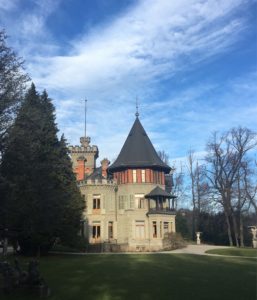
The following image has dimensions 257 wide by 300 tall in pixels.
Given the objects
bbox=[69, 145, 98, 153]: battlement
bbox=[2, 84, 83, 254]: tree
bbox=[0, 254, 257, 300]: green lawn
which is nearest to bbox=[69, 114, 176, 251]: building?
bbox=[69, 145, 98, 153]: battlement

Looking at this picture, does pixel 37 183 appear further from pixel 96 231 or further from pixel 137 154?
pixel 137 154

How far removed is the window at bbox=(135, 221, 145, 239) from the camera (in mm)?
38938

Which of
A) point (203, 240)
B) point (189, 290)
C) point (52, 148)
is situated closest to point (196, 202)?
point (203, 240)

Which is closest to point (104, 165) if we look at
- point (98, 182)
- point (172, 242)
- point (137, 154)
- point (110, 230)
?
point (98, 182)

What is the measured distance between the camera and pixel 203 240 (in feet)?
154

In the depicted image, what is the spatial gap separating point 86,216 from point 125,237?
4.59 metres

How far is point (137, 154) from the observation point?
4147 cm

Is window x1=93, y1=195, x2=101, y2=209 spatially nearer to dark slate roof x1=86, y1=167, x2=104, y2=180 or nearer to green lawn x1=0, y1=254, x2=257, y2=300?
dark slate roof x1=86, y1=167, x2=104, y2=180

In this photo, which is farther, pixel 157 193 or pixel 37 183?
pixel 157 193

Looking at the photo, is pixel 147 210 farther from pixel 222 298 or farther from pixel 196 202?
pixel 222 298

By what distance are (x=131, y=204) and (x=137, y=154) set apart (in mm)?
5421

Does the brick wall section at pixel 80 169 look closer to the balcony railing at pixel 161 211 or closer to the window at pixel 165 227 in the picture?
the balcony railing at pixel 161 211

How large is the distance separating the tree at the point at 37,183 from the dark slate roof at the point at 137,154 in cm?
1089

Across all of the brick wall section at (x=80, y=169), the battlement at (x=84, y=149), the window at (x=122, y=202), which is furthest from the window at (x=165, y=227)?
the battlement at (x=84, y=149)
